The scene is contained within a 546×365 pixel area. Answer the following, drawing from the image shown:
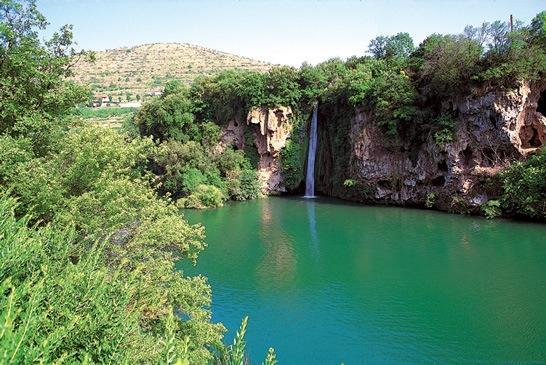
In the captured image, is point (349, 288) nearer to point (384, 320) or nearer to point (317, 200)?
point (384, 320)

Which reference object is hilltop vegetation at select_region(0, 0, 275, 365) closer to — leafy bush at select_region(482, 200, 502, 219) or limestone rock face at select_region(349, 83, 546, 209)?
leafy bush at select_region(482, 200, 502, 219)

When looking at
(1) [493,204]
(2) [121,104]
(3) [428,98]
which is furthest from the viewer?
(2) [121,104]

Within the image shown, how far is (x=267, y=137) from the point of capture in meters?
49.3

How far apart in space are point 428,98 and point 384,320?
27.3m

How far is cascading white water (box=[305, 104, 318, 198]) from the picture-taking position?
4909cm

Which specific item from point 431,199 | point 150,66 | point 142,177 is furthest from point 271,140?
point 150,66

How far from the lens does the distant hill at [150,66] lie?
107125 mm

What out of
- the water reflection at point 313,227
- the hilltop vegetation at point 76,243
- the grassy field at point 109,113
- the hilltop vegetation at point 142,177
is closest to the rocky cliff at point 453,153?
the hilltop vegetation at point 142,177

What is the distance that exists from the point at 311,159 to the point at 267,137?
16.9 ft

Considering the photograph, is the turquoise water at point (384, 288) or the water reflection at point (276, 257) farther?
the water reflection at point (276, 257)

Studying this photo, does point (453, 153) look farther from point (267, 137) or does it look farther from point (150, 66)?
point (150, 66)

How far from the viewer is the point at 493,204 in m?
33.9

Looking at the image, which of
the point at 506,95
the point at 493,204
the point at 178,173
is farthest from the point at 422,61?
the point at 178,173

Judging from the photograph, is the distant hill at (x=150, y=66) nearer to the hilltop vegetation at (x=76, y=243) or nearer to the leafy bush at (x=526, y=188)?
the leafy bush at (x=526, y=188)
